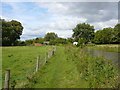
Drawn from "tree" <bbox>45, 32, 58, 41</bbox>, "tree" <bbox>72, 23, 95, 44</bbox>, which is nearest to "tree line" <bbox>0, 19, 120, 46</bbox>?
"tree" <bbox>72, 23, 95, 44</bbox>

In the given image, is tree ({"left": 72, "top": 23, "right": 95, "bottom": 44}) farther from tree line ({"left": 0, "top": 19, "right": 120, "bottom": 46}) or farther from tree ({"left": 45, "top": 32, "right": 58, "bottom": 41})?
tree ({"left": 45, "top": 32, "right": 58, "bottom": 41})

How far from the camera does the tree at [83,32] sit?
280 ft

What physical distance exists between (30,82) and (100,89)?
3184mm

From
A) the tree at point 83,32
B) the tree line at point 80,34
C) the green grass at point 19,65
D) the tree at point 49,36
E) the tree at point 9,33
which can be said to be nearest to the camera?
the green grass at point 19,65

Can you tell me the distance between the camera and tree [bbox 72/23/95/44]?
85.4 metres

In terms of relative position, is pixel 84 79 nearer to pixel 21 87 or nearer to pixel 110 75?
pixel 110 75

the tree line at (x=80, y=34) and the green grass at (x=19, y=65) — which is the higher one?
the tree line at (x=80, y=34)

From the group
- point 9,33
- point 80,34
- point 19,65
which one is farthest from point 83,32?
point 19,65

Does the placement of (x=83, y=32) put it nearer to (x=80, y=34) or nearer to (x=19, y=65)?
(x=80, y=34)

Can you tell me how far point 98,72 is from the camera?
22.9 feet

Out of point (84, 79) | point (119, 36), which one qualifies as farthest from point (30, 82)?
point (119, 36)

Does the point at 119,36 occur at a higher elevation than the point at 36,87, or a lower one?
higher

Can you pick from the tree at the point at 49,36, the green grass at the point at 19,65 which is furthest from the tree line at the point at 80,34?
the tree at the point at 49,36

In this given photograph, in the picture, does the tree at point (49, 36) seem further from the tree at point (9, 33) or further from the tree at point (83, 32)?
the tree at point (9, 33)
